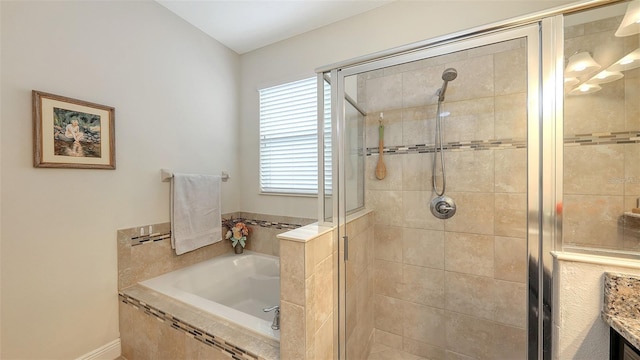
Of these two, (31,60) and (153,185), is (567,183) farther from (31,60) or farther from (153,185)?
(31,60)

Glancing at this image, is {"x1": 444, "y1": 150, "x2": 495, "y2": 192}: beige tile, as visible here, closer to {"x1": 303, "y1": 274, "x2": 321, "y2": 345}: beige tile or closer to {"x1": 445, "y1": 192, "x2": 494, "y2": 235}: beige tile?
{"x1": 445, "y1": 192, "x2": 494, "y2": 235}: beige tile

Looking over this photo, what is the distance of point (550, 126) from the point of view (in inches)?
34.9

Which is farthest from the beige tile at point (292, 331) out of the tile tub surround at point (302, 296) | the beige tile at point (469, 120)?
the beige tile at point (469, 120)

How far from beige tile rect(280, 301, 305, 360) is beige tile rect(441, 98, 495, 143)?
59.1 inches

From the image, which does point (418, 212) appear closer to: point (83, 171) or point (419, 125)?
point (419, 125)

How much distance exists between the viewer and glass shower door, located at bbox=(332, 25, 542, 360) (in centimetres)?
139

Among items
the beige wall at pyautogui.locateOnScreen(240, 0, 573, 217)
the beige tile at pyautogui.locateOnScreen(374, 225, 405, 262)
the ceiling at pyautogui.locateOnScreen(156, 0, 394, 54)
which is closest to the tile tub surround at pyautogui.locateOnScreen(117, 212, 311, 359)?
the beige wall at pyautogui.locateOnScreen(240, 0, 573, 217)

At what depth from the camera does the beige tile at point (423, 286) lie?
1712 mm

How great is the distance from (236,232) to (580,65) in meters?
2.62

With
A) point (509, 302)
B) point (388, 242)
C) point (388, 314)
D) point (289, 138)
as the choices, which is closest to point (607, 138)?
point (509, 302)

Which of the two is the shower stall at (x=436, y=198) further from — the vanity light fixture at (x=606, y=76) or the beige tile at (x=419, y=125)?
the vanity light fixture at (x=606, y=76)

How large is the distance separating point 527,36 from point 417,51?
1.35ft

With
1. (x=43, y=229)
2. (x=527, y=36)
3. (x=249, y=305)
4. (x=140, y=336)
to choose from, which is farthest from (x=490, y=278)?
(x=43, y=229)

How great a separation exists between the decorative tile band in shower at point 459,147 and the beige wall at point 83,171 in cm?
175
